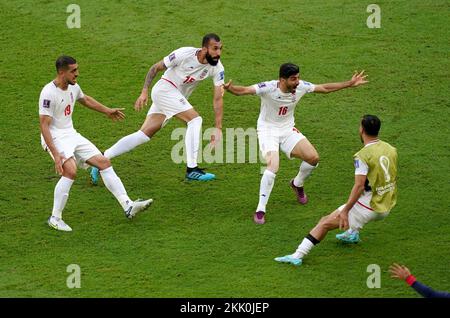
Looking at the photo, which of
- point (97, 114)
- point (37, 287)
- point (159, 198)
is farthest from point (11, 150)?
point (37, 287)

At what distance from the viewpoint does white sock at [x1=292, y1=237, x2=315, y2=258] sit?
9977 millimetres

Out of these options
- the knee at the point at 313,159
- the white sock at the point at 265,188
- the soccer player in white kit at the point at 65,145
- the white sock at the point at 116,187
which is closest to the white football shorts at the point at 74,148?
the soccer player in white kit at the point at 65,145

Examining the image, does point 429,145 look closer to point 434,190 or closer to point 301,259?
point 434,190

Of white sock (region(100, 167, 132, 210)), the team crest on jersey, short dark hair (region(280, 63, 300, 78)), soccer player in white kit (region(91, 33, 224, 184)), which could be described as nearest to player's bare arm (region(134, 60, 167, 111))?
soccer player in white kit (region(91, 33, 224, 184))

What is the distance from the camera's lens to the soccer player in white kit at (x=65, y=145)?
10.7 meters

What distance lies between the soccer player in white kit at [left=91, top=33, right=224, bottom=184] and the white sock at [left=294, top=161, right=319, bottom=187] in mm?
1158

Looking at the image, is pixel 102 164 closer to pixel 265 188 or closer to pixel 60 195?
pixel 60 195

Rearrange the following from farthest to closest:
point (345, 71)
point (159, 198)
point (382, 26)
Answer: point (382, 26) < point (345, 71) < point (159, 198)

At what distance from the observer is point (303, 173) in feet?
37.1

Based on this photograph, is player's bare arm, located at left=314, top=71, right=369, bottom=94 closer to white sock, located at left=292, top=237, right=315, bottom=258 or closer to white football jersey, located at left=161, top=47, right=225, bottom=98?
white football jersey, located at left=161, top=47, right=225, bottom=98

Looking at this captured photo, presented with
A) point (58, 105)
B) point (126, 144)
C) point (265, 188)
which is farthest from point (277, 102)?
point (58, 105)

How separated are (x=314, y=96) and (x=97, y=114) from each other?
306cm

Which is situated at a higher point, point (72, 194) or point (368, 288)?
point (72, 194)

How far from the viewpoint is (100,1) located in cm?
1652
